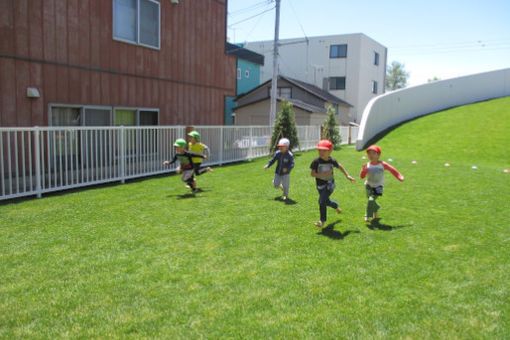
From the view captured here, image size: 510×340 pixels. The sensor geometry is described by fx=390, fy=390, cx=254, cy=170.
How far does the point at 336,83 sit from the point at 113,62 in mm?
30427

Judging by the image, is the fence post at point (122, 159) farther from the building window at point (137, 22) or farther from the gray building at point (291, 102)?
the gray building at point (291, 102)

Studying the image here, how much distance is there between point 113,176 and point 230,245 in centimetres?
576

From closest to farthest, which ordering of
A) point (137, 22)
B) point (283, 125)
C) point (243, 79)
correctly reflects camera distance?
1. point (137, 22)
2. point (283, 125)
3. point (243, 79)

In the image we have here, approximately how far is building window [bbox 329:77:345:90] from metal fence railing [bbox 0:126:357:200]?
2733 centimetres

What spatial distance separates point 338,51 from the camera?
38.1m

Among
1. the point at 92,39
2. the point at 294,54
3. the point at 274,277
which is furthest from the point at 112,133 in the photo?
the point at 294,54

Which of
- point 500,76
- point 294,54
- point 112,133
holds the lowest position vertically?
point 112,133

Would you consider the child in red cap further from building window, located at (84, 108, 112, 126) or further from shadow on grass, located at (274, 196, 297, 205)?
building window, located at (84, 108, 112, 126)

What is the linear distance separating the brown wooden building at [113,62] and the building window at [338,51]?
80.6ft

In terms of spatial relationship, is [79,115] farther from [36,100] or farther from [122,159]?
[122,159]

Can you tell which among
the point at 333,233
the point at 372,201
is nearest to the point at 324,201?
the point at 333,233

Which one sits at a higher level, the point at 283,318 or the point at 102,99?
the point at 102,99

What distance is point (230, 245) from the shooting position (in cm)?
510

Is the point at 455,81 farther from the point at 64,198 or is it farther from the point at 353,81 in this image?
the point at 64,198
